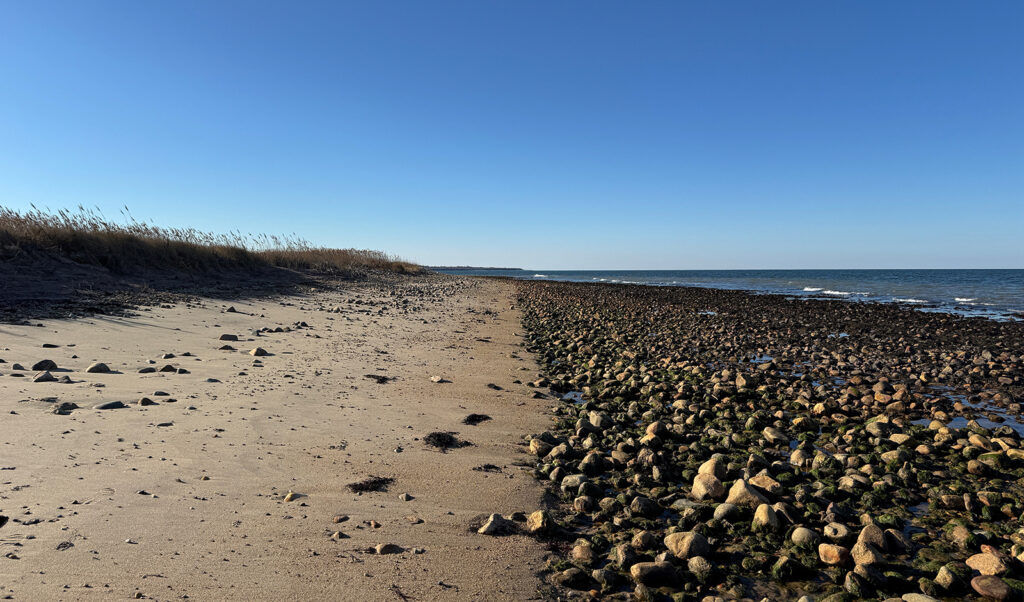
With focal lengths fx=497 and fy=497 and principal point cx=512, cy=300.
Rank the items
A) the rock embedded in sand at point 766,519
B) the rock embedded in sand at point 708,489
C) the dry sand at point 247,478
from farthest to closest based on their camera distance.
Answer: the rock embedded in sand at point 708,489
the rock embedded in sand at point 766,519
the dry sand at point 247,478

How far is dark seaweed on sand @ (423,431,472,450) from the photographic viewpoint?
15.1ft

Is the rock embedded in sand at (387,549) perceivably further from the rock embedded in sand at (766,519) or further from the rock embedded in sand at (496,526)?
the rock embedded in sand at (766,519)

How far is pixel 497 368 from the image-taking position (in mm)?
8625

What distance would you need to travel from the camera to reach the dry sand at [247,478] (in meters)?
2.42

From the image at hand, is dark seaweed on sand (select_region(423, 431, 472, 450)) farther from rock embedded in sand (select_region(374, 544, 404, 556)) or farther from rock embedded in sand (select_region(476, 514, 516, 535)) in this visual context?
rock embedded in sand (select_region(374, 544, 404, 556))

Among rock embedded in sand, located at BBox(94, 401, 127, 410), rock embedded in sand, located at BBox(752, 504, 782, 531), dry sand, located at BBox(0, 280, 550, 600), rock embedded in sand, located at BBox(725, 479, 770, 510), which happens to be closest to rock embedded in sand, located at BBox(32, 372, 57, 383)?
dry sand, located at BBox(0, 280, 550, 600)

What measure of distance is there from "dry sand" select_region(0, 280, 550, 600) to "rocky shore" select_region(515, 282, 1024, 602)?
51 cm

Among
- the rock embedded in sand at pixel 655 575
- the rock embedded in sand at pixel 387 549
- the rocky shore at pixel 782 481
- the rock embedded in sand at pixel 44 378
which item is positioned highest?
the rock embedded in sand at pixel 44 378

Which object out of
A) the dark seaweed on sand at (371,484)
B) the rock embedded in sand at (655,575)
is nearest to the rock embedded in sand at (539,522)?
the rock embedded in sand at (655,575)

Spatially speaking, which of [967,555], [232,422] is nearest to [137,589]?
[232,422]

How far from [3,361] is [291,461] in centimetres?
450

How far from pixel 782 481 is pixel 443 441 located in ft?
9.51

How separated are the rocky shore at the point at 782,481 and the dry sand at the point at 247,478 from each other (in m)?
0.51

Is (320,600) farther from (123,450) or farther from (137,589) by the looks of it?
(123,450)
